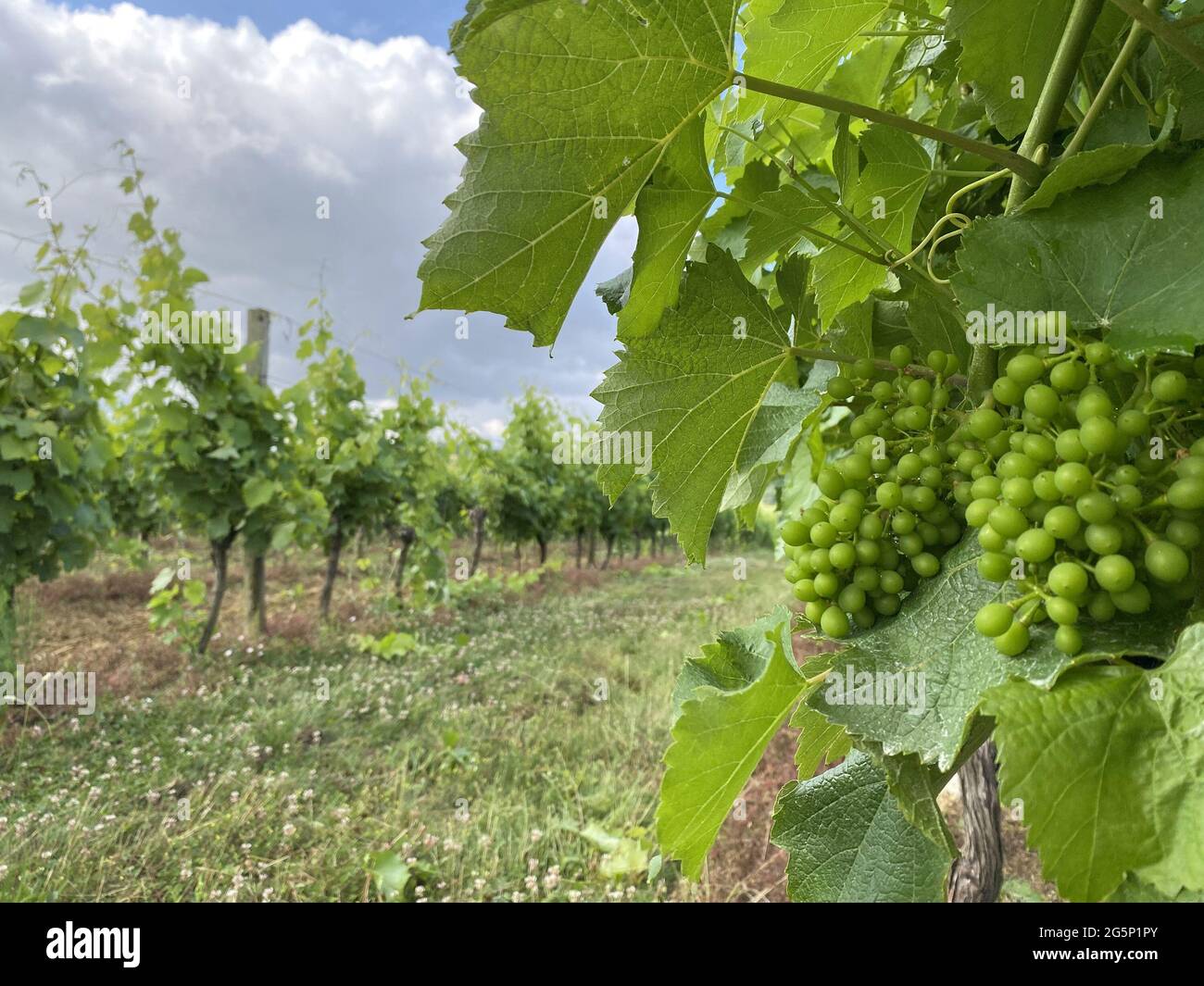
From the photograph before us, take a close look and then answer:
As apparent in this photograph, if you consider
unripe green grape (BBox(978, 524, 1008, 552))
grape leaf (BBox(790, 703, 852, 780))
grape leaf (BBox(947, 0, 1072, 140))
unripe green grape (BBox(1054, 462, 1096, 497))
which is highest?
grape leaf (BBox(947, 0, 1072, 140))

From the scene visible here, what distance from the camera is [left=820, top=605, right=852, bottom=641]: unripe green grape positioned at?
82cm

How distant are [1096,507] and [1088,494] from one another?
0.06 feet

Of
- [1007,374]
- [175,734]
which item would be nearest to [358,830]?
[175,734]

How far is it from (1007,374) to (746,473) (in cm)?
47

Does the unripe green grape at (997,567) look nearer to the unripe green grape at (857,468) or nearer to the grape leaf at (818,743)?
the unripe green grape at (857,468)

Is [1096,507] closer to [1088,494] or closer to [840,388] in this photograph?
[1088,494]

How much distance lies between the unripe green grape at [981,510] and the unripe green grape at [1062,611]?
0.10 meters

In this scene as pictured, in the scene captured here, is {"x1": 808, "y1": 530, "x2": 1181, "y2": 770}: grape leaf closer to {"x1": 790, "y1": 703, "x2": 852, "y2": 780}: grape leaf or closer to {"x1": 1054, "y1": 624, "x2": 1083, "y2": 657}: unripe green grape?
{"x1": 1054, "y1": 624, "x2": 1083, "y2": 657}: unripe green grape

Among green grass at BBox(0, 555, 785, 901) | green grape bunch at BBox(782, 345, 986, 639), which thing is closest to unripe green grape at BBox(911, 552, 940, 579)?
green grape bunch at BBox(782, 345, 986, 639)

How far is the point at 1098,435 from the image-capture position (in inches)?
25.1

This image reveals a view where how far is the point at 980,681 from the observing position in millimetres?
709

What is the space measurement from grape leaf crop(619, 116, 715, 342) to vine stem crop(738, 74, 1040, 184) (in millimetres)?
112

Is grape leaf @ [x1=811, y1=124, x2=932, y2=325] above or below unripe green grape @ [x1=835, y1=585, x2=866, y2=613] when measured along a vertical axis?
above
